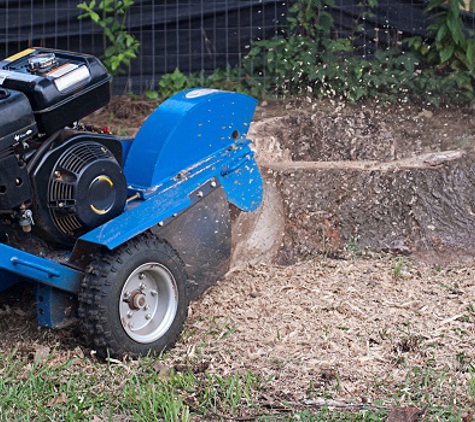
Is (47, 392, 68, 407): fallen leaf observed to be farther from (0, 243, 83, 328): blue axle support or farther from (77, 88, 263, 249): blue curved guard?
(77, 88, 263, 249): blue curved guard

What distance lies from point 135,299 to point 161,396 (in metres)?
0.53

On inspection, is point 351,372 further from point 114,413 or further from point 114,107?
point 114,107

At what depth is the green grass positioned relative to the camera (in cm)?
336

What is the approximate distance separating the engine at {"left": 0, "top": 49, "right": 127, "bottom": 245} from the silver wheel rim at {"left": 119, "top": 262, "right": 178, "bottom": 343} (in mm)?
292

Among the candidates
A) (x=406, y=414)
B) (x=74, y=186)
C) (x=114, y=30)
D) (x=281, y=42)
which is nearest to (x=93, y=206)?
(x=74, y=186)

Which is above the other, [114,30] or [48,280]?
[114,30]

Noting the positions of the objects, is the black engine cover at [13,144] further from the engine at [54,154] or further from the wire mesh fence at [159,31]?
the wire mesh fence at [159,31]

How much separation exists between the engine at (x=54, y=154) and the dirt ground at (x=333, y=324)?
23.2 inches

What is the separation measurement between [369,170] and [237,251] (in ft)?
2.99

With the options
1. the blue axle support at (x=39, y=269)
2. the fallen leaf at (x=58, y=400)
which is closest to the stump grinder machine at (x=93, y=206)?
the blue axle support at (x=39, y=269)

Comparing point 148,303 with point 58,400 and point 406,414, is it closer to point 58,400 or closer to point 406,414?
point 58,400

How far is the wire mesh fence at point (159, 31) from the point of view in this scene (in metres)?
6.72

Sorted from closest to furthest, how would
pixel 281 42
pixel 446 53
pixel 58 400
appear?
pixel 58 400, pixel 446 53, pixel 281 42

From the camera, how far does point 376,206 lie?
512 centimetres
